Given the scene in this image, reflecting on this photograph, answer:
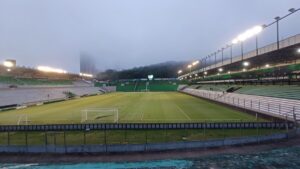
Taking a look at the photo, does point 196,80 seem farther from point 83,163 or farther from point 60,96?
point 83,163

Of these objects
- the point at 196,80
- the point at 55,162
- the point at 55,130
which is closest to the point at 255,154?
the point at 55,162

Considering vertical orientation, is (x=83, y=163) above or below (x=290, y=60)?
below

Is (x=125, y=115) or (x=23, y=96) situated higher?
(x=23, y=96)

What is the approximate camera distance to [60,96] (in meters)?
77.6

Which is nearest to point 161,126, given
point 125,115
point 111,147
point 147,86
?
point 111,147

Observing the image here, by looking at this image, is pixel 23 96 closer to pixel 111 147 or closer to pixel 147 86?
pixel 111 147

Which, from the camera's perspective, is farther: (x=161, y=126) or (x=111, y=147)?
(x=161, y=126)

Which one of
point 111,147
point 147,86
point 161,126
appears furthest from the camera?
point 147,86

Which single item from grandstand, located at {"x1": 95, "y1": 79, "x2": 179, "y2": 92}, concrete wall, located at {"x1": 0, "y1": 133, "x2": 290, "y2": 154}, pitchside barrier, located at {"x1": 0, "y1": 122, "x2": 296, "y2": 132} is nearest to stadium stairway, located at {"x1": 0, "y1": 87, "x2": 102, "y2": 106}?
pitchside barrier, located at {"x1": 0, "y1": 122, "x2": 296, "y2": 132}

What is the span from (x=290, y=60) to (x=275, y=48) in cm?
1344

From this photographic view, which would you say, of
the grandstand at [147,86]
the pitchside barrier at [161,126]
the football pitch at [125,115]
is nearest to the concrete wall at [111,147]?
the pitchside barrier at [161,126]

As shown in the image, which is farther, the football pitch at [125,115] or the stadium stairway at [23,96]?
the stadium stairway at [23,96]

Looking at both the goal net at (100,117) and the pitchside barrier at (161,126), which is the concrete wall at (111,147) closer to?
the pitchside barrier at (161,126)

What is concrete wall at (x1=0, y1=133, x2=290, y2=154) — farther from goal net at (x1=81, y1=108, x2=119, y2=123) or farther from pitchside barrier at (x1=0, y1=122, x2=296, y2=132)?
goal net at (x1=81, y1=108, x2=119, y2=123)
